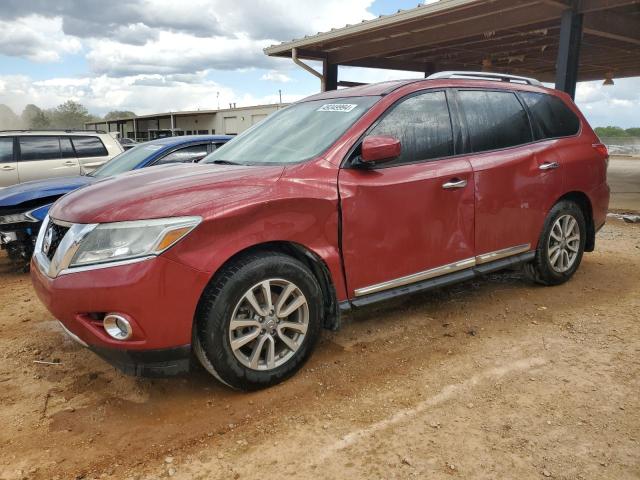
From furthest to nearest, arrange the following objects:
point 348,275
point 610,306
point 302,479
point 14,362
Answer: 1. point 610,306
2. point 14,362
3. point 348,275
4. point 302,479

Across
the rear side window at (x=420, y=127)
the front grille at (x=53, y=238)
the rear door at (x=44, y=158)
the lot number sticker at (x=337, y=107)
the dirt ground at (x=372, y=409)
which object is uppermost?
the lot number sticker at (x=337, y=107)

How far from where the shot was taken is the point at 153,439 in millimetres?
2492

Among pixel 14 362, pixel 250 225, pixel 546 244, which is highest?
pixel 250 225

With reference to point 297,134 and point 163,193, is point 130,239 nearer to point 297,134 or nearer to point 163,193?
point 163,193

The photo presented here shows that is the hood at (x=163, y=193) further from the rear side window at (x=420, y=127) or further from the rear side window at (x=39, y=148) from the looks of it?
the rear side window at (x=39, y=148)

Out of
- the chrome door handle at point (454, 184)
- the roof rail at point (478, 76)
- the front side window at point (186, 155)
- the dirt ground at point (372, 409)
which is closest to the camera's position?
the dirt ground at point (372, 409)

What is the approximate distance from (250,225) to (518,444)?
5.62 ft

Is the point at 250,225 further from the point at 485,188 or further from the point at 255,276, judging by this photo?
the point at 485,188

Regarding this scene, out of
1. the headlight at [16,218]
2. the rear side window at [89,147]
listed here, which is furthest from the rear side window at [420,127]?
the rear side window at [89,147]

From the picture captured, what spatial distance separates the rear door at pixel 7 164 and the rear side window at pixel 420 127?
294 inches

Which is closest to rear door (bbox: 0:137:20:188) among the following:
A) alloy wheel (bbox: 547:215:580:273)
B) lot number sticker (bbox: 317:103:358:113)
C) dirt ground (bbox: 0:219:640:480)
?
dirt ground (bbox: 0:219:640:480)

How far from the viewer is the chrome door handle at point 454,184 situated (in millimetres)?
3520

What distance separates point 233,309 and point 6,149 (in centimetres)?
774

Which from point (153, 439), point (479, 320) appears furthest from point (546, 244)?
point (153, 439)
